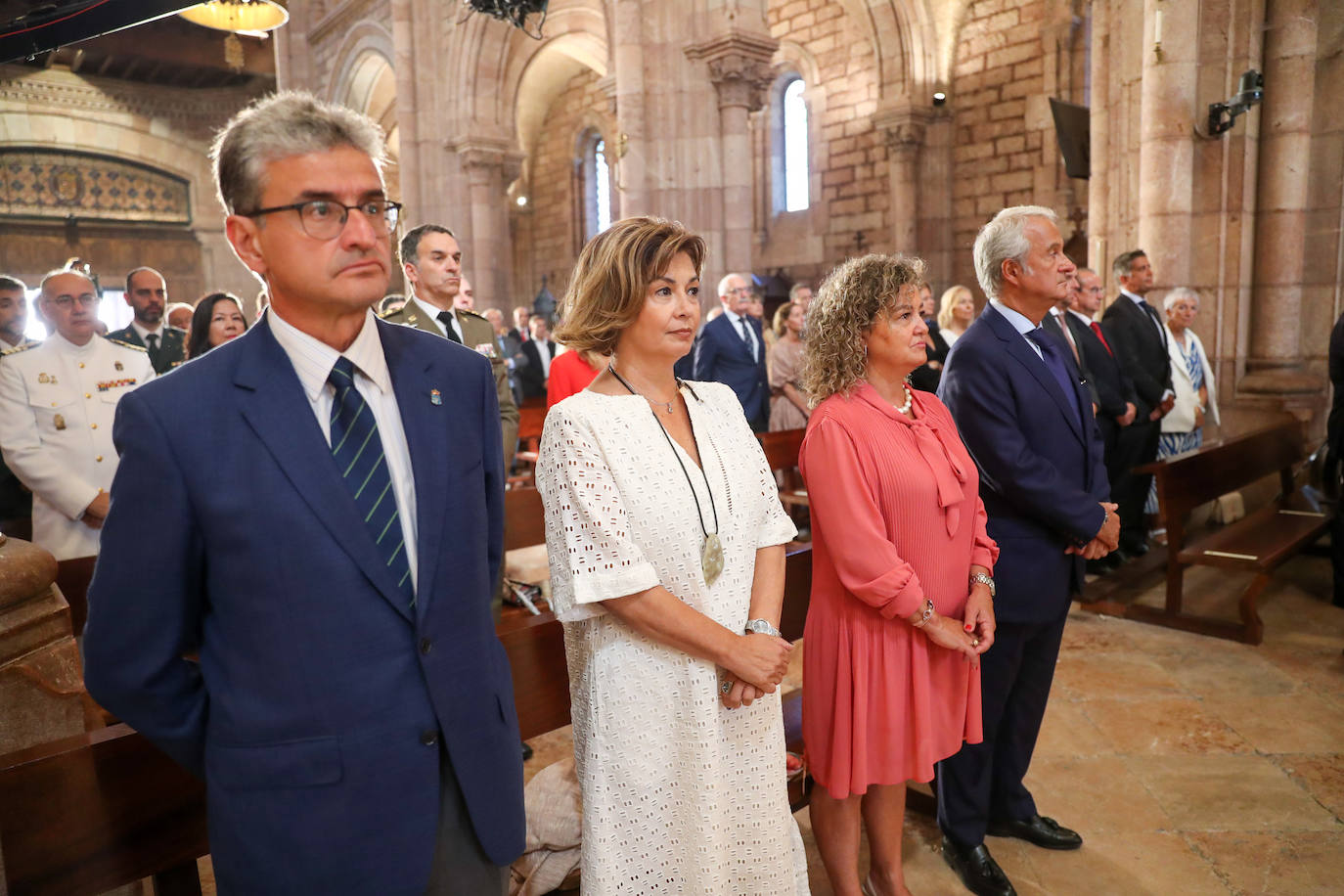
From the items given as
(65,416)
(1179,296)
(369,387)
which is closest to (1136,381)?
(1179,296)

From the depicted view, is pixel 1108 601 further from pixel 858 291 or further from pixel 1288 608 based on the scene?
pixel 858 291

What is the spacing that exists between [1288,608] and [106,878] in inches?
198

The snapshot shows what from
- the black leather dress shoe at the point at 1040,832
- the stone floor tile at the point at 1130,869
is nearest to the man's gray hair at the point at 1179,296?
the stone floor tile at the point at 1130,869

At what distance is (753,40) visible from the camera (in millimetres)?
7277

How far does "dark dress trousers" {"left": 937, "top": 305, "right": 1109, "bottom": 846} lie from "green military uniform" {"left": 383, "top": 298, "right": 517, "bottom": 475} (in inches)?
67.6

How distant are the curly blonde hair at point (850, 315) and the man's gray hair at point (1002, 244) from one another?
1.49 ft

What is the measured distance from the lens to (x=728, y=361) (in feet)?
18.2

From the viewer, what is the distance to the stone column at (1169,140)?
5598 millimetres

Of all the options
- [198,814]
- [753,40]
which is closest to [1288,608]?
[198,814]

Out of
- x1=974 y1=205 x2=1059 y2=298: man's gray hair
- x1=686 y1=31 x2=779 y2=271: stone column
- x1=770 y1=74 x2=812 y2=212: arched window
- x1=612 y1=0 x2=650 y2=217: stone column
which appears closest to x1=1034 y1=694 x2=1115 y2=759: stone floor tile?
x1=974 y1=205 x2=1059 y2=298: man's gray hair

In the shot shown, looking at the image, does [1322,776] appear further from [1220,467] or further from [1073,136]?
[1073,136]

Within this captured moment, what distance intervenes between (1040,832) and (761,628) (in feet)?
4.76

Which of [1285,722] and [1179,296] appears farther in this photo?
[1179,296]

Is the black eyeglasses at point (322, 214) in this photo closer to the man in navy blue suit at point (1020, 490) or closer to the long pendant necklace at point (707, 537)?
the long pendant necklace at point (707, 537)
